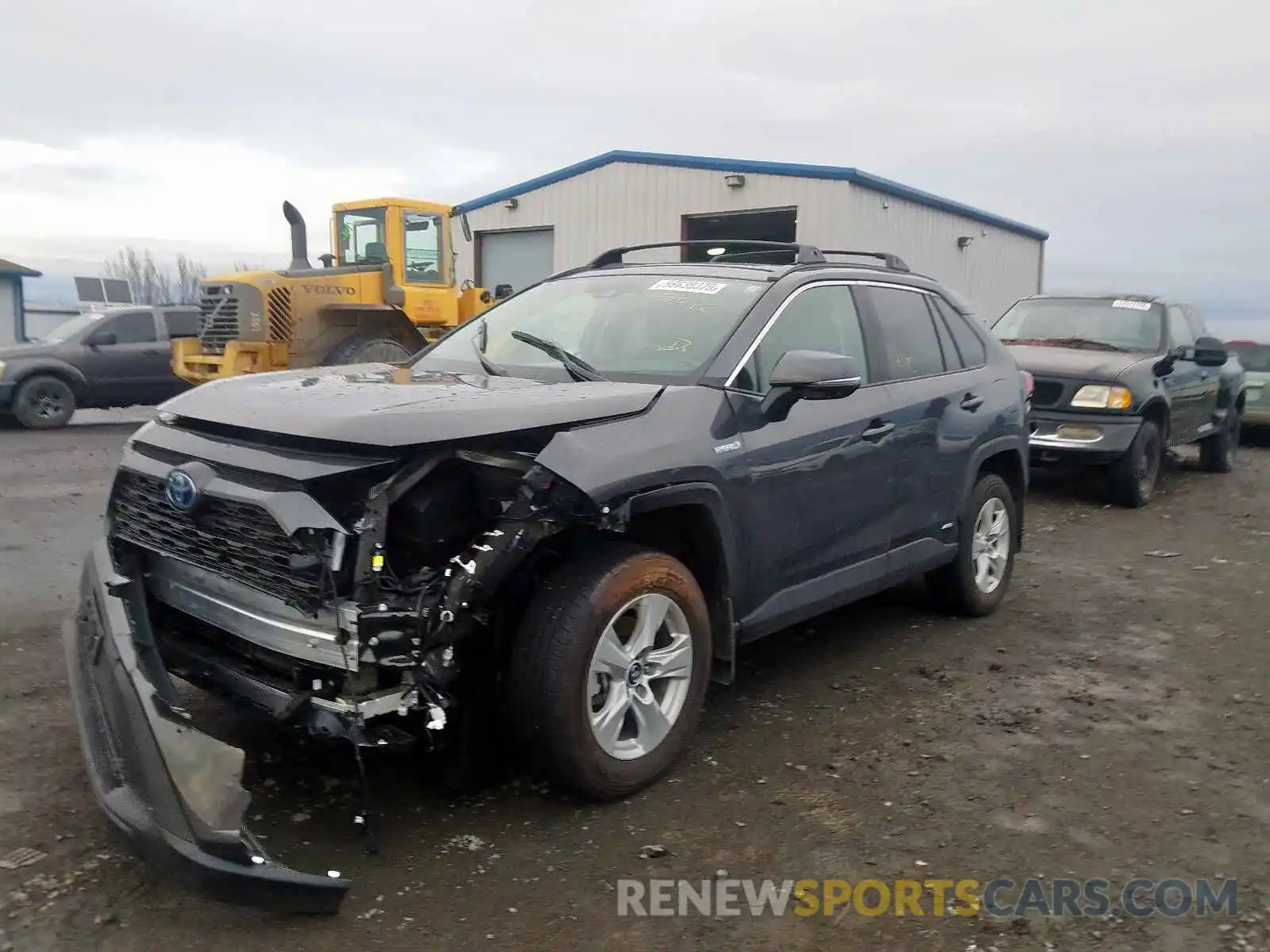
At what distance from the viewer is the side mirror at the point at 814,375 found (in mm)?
3814

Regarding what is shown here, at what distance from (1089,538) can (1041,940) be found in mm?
5730

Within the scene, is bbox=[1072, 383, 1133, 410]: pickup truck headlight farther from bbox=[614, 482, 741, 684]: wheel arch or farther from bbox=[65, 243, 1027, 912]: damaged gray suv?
bbox=[614, 482, 741, 684]: wheel arch

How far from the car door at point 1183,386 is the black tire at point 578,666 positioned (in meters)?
7.80

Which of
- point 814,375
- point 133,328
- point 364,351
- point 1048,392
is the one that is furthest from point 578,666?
point 133,328

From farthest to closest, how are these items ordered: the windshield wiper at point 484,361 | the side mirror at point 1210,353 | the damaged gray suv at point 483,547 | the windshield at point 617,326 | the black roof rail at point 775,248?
the side mirror at point 1210,353, the black roof rail at point 775,248, the windshield wiper at point 484,361, the windshield at point 617,326, the damaged gray suv at point 483,547

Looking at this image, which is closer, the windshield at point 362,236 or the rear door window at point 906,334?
the rear door window at point 906,334

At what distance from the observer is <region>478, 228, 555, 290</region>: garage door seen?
21.4m

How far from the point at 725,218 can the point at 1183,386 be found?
10358 millimetres

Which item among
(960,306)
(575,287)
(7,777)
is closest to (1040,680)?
(960,306)

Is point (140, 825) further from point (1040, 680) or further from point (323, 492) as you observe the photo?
point (1040, 680)

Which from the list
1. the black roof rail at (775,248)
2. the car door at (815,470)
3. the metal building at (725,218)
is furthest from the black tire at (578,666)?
the metal building at (725,218)

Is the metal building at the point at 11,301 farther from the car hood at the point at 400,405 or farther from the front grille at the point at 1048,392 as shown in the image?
the car hood at the point at 400,405

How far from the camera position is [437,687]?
309 centimetres

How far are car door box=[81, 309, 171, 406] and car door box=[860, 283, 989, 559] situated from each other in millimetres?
11823
